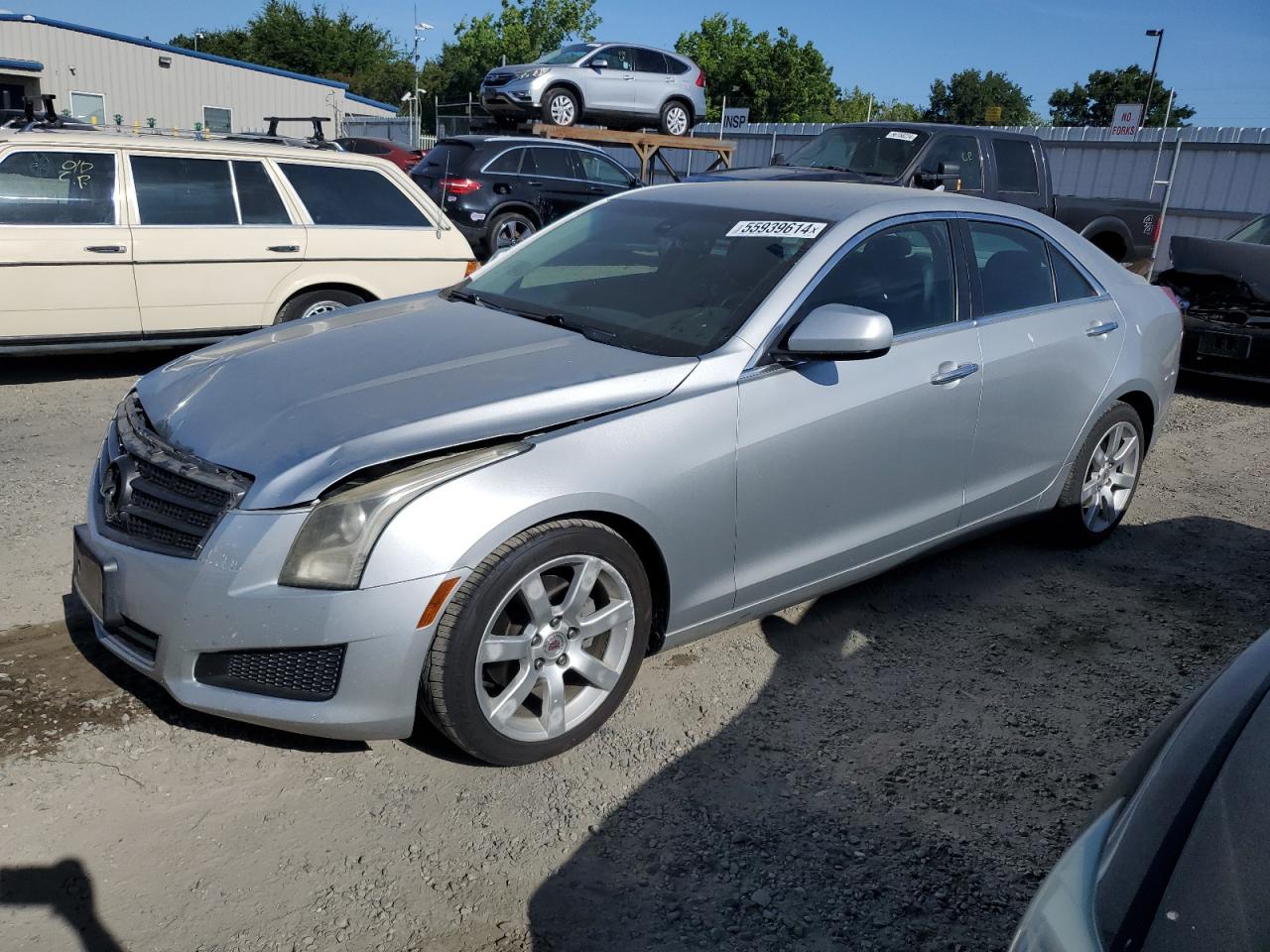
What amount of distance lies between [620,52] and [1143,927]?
57.7ft

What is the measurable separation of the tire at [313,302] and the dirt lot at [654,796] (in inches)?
124

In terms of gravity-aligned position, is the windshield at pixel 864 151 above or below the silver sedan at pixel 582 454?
above

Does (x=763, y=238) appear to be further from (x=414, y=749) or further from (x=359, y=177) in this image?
(x=359, y=177)

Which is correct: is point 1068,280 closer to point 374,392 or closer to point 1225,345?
point 374,392

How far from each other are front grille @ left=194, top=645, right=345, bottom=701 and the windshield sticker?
215 centimetres

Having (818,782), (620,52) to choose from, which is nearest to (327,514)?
(818,782)

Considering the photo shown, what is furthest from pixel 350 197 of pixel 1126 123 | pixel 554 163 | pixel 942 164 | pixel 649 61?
pixel 1126 123

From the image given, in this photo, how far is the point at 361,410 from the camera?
9.86 ft

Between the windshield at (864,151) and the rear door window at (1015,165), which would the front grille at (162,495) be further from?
the rear door window at (1015,165)

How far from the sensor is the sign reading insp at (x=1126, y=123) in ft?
56.9

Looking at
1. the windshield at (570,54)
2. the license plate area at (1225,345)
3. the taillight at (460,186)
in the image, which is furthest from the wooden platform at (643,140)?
the license plate area at (1225,345)

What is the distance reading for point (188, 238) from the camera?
700 centimetres

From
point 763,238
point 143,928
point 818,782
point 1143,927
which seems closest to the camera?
point 1143,927

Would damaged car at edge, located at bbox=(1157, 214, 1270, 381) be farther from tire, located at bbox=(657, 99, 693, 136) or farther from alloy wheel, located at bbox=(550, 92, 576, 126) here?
tire, located at bbox=(657, 99, 693, 136)
